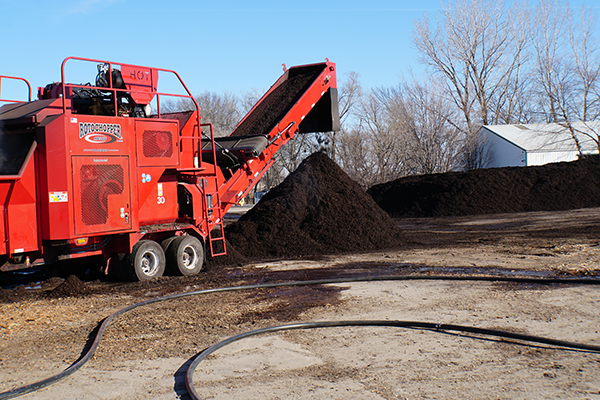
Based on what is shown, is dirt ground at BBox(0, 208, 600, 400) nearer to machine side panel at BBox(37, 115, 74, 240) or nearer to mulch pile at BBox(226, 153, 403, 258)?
machine side panel at BBox(37, 115, 74, 240)

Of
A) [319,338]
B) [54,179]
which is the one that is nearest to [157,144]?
[54,179]

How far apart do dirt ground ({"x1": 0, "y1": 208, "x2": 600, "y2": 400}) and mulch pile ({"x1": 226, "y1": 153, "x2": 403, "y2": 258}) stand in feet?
9.21

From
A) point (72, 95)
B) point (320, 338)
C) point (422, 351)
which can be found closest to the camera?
point (422, 351)

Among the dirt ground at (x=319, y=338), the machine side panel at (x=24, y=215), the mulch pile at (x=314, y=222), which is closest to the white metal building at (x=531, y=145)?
the mulch pile at (x=314, y=222)

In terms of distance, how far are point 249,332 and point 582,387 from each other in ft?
11.4

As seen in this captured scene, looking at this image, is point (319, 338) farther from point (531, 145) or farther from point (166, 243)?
point (531, 145)

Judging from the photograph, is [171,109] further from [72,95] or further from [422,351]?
[422,351]

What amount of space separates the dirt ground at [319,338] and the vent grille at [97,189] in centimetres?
135

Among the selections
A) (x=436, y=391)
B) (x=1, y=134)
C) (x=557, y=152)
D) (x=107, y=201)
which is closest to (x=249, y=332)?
(x=436, y=391)

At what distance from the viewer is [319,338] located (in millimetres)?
6445

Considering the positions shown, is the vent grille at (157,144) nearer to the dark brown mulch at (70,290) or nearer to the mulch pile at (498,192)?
the dark brown mulch at (70,290)

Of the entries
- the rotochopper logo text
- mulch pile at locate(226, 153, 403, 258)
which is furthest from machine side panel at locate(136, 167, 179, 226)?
mulch pile at locate(226, 153, 403, 258)

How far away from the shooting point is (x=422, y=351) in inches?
229

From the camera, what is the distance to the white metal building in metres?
45.2
